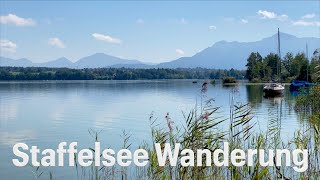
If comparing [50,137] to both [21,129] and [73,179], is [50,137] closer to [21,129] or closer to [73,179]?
[21,129]

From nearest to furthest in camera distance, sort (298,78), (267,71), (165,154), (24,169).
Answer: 1. (165,154)
2. (24,169)
3. (298,78)
4. (267,71)

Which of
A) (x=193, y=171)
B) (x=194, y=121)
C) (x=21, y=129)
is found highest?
(x=194, y=121)

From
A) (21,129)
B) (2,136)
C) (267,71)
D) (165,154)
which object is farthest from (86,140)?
(267,71)

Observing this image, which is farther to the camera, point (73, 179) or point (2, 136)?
point (2, 136)

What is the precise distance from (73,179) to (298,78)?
11634 centimetres

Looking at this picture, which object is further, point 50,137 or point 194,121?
point 50,137

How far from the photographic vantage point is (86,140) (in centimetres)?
3089

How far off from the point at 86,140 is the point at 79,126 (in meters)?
9.86

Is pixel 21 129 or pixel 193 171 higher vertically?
pixel 193 171

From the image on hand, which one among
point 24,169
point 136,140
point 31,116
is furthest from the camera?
point 31,116

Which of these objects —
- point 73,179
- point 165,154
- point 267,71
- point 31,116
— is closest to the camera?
point 165,154

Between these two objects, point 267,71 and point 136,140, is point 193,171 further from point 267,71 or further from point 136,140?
point 267,71

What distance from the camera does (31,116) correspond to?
171 ft

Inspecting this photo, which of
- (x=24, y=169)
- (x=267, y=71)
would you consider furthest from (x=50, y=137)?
(x=267, y=71)
